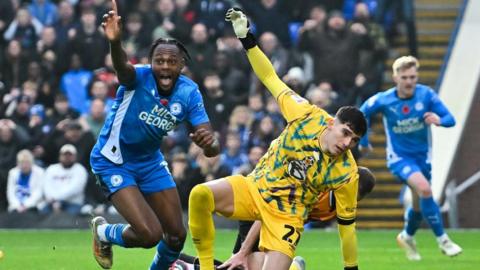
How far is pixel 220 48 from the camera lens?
72.7ft

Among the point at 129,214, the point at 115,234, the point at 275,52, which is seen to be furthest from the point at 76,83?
the point at 129,214

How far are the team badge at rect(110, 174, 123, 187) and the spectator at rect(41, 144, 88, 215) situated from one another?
8.60m

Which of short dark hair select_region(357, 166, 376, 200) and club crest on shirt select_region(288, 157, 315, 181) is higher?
club crest on shirt select_region(288, 157, 315, 181)

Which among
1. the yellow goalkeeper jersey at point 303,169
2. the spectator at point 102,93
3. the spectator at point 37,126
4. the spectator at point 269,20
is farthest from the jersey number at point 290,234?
the spectator at point 269,20

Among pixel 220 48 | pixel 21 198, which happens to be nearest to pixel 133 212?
pixel 21 198

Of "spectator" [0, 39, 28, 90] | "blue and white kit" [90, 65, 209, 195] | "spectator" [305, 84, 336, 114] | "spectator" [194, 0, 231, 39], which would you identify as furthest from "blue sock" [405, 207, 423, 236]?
"spectator" [0, 39, 28, 90]

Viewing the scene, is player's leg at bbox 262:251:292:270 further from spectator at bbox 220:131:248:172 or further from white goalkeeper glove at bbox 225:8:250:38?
spectator at bbox 220:131:248:172

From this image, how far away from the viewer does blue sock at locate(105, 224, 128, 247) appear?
12.0 meters

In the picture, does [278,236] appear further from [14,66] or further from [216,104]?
[14,66]

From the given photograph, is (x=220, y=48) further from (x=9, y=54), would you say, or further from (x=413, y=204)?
(x=413, y=204)

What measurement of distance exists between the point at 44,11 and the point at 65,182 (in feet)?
13.5

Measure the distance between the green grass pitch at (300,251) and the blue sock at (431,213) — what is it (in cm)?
35

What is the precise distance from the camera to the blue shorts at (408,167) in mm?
16391

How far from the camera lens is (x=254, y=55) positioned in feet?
36.9
